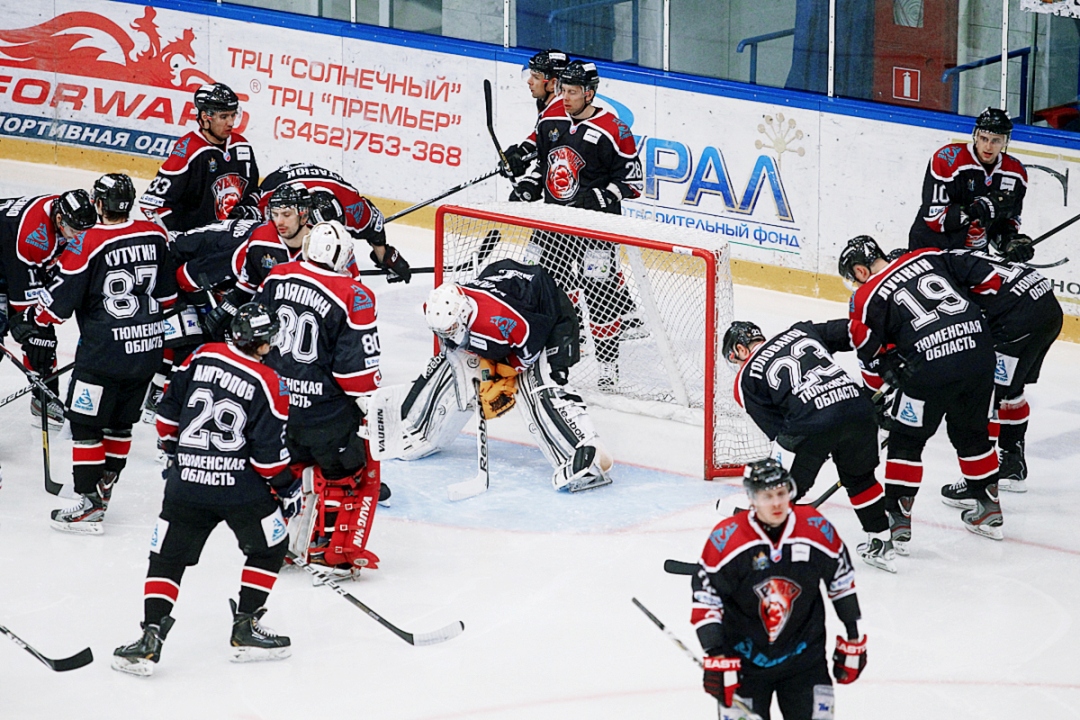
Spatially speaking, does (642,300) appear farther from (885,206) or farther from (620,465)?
(885,206)

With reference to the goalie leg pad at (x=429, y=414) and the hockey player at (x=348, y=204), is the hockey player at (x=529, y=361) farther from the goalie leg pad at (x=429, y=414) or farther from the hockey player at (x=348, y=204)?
the hockey player at (x=348, y=204)

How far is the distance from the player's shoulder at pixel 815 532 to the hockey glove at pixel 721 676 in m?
0.32

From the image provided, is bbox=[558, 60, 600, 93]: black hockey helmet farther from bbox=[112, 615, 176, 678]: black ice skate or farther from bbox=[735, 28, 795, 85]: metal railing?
bbox=[112, 615, 176, 678]: black ice skate

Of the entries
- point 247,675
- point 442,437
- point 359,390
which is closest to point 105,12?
point 442,437

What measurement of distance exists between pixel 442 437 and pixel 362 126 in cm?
380

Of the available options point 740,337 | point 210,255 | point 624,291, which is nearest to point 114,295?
point 210,255

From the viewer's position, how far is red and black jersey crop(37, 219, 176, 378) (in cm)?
567

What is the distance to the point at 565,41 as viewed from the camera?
955cm

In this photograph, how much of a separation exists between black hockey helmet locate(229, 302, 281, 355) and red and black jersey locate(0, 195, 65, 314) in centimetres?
198

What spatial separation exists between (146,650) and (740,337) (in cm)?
211

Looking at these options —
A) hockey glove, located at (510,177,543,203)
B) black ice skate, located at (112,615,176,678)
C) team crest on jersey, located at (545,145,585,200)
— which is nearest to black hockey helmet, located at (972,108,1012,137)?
team crest on jersey, located at (545,145,585,200)

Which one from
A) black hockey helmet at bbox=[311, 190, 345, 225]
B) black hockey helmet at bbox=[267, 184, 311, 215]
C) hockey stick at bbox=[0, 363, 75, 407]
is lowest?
hockey stick at bbox=[0, 363, 75, 407]

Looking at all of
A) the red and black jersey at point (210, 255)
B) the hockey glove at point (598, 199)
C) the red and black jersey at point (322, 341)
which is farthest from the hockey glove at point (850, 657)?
the hockey glove at point (598, 199)

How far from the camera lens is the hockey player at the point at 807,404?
16.9ft
